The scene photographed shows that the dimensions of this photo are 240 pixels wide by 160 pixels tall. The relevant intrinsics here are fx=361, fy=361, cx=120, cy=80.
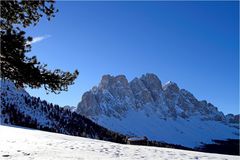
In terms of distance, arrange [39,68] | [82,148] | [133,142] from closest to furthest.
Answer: [39,68] < [82,148] < [133,142]

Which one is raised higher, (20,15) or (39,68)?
(20,15)

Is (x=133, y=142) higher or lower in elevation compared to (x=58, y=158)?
higher

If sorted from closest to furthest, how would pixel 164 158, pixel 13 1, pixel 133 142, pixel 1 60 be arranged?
1. pixel 13 1
2. pixel 1 60
3. pixel 164 158
4. pixel 133 142

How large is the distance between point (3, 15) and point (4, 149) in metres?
9.59

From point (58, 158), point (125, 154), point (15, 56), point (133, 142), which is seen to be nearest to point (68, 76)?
point (15, 56)

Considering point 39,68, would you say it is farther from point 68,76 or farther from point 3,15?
point 3,15

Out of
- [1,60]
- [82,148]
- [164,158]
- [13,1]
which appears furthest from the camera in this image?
[82,148]

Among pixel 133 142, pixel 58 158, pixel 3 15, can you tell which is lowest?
pixel 58 158

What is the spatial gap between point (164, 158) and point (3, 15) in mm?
12521

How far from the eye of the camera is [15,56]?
62.9 feet

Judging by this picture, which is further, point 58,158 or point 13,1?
point 58,158

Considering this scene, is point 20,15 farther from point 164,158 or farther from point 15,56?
point 164,158

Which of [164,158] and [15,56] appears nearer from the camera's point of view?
[15,56]

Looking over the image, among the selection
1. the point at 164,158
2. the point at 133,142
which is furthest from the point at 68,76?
the point at 133,142
